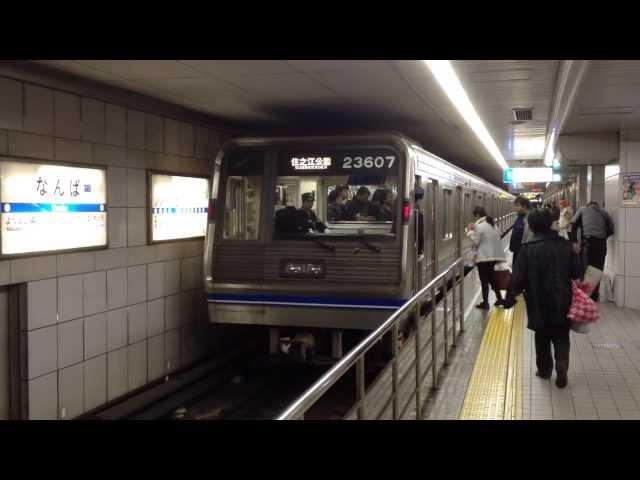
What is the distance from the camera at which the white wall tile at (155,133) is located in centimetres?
743

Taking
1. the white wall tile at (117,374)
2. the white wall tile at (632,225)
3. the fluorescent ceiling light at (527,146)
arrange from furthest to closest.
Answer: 1. the fluorescent ceiling light at (527,146)
2. the white wall tile at (632,225)
3. the white wall tile at (117,374)

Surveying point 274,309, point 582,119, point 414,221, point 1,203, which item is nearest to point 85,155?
point 1,203

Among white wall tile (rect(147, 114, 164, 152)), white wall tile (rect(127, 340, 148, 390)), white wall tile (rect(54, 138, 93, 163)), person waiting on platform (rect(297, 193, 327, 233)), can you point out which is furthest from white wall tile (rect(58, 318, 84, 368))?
person waiting on platform (rect(297, 193, 327, 233))

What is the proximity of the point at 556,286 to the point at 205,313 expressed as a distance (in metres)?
4.81

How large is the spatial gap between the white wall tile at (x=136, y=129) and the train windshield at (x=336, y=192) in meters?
1.50

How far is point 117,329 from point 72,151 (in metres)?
1.84

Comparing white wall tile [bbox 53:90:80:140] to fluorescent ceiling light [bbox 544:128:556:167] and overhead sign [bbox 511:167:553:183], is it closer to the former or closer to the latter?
fluorescent ceiling light [bbox 544:128:556:167]

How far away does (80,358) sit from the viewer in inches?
245

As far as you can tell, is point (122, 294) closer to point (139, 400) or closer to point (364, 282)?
point (139, 400)

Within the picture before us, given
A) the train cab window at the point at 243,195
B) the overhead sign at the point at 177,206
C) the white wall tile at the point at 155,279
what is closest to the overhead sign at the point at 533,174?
the overhead sign at the point at 177,206

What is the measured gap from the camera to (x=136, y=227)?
7.18m

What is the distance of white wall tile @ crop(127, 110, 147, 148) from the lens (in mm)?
7062

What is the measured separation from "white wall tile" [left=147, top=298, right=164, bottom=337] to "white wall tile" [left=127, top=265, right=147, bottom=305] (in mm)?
182

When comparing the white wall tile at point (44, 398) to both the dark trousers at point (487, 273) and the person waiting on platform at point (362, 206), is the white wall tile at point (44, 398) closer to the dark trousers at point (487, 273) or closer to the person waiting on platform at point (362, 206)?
the person waiting on platform at point (362, 206)
